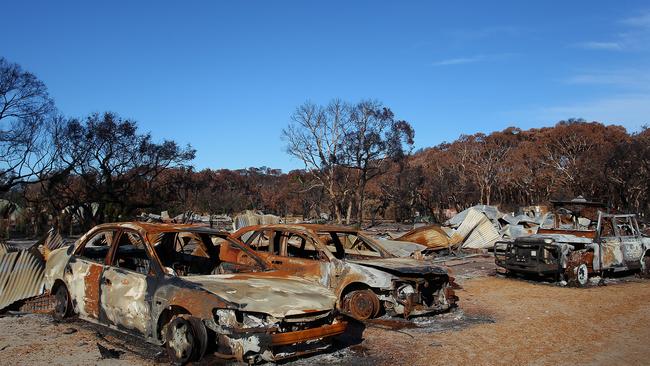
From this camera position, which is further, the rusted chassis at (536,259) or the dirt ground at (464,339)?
the rusted chassis at (536,259)

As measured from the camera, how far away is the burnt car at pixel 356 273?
26.5 feet

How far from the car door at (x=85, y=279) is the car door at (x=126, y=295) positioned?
0.47 feet

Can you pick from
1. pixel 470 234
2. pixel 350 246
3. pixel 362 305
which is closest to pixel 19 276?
pixel 362 305

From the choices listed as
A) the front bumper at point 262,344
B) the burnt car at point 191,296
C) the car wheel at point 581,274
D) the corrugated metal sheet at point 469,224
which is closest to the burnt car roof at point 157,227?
the burnt car at point 191,296

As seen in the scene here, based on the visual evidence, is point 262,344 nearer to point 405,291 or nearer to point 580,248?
point 405,291

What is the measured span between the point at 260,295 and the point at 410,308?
316 cm

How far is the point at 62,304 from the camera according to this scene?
7.27 m

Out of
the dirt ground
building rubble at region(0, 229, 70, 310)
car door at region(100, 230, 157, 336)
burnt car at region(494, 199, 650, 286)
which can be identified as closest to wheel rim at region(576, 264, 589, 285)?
burnt car at region(494, 199, 650, 286)

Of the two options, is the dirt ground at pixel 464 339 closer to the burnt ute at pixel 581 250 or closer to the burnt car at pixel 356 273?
the burnt car at pixel 356 273

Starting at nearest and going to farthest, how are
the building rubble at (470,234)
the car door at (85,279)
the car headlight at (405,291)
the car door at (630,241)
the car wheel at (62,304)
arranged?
the car door at (85,279), the car wheel at (62,304), the car headlight at (405,291), the car door at (630,241), the building rubble at (470,234)

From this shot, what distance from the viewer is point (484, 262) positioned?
18.2 metres

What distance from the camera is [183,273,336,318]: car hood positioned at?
5.46 metres

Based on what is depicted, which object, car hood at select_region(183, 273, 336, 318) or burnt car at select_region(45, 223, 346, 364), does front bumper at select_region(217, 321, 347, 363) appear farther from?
car hood at select_region(183, 273, 336, 318)

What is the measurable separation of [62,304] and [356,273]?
13.4 feet
